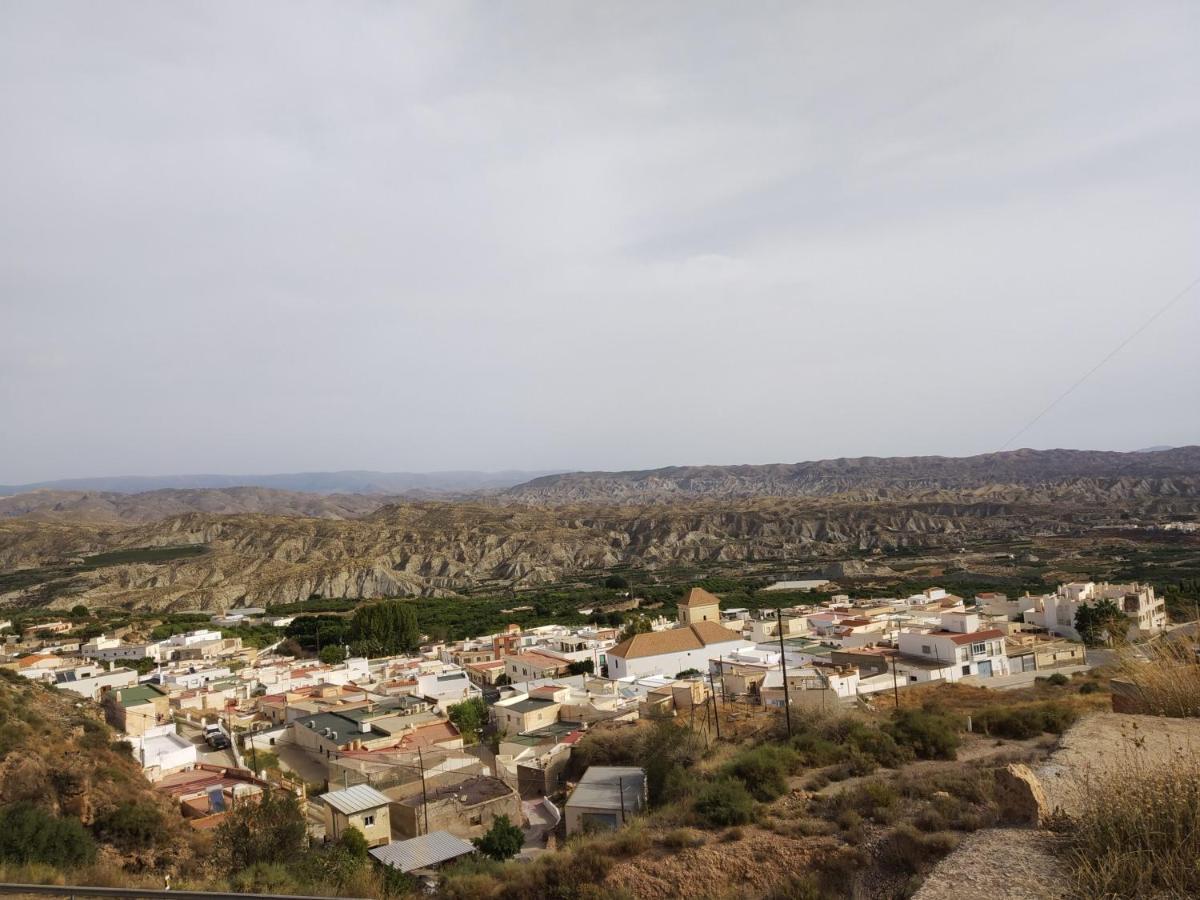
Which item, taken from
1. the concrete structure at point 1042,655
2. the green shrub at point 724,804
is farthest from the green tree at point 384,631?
the green shrub at point 724,804

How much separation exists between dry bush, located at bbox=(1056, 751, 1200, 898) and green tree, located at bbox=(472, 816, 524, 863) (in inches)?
400

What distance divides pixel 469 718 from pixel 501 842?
502 inches

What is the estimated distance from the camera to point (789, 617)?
42.4 meters

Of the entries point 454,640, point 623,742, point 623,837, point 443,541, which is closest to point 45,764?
point 623,742

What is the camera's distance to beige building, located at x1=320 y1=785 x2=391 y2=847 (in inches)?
584

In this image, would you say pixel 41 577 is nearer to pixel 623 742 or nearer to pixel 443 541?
pixel 443 541

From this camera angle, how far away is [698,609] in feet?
130

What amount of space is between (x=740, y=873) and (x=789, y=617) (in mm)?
36882

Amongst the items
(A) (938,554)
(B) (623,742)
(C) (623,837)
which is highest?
(C) (623,837)

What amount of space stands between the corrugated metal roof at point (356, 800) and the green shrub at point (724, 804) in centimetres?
875

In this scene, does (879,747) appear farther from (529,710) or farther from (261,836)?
(529,710)

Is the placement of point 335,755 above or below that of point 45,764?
below

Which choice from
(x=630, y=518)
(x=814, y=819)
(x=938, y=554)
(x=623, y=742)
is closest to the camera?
(x=814, y=819)

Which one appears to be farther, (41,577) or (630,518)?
(630,518)
